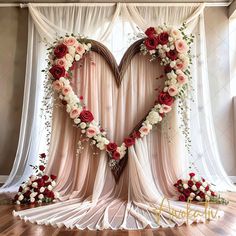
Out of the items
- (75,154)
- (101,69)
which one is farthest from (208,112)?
(75,154)

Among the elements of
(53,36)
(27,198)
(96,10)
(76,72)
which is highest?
(96,10)

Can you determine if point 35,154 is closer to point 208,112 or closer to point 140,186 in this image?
point 140,186

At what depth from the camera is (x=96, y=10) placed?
548 centimetres

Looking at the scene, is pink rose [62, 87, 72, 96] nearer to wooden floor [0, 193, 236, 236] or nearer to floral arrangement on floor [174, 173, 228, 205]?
wooden floor [0, 193, 236, 236]

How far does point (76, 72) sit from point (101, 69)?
1.07 feet

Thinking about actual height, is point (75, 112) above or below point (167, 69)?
below

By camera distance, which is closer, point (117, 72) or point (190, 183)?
point (190, 183)

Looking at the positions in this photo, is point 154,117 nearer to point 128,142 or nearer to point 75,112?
point 128,142

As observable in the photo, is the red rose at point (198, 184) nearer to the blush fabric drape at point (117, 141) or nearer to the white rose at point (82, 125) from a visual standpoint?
the blush fabric drape at point (117, 141)

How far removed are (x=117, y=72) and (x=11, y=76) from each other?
274 cm

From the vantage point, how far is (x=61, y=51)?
367cm

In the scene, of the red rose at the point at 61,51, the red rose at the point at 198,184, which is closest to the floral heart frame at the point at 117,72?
the red rose at the point at 61,51

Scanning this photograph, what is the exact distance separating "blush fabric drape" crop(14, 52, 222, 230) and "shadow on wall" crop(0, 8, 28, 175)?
2.05m

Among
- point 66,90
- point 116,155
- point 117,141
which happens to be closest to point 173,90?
point 117,141
